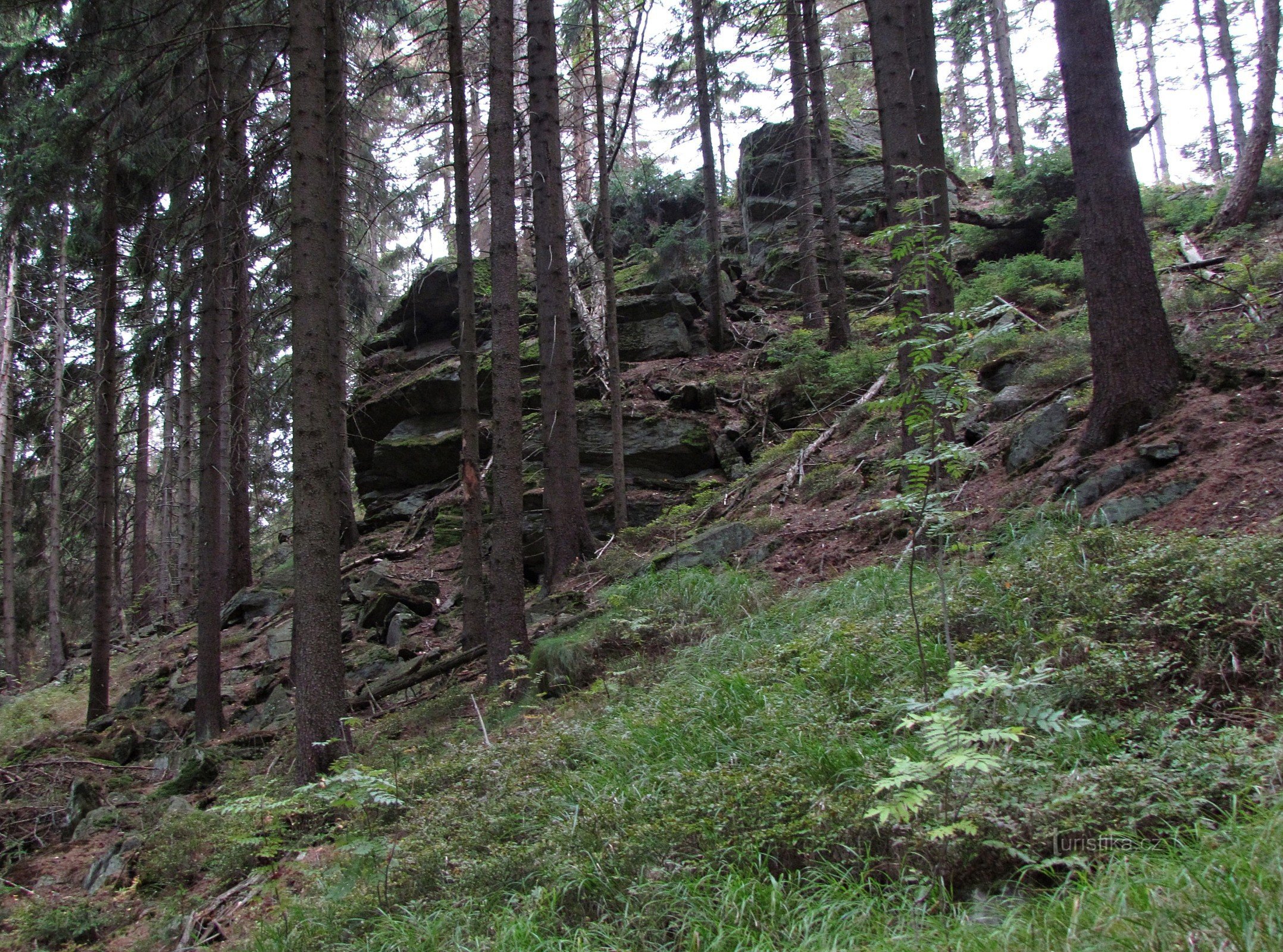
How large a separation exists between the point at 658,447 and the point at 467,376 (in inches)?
204

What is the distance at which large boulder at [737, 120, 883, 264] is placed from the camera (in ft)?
67.1

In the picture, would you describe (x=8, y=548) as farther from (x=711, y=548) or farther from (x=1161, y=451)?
(x=1161, y=451)

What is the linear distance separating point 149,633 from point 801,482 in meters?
15.8

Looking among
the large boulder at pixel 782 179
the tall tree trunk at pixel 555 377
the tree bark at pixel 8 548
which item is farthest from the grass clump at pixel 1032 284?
the tree bark at pixel 8 548

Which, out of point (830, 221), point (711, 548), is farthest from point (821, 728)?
point (830, 221)

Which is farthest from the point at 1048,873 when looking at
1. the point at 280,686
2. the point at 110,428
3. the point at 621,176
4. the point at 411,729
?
the point at 621,176

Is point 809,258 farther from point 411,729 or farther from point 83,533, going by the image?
point 83,533

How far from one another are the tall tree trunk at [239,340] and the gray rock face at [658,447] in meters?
5.64

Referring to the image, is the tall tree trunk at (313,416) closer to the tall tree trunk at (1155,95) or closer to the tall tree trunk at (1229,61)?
the tall tree trunk at (1229,61)

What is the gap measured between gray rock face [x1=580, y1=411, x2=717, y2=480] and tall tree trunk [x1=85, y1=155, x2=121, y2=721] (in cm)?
739

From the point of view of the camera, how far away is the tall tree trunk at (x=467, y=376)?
9.91 m

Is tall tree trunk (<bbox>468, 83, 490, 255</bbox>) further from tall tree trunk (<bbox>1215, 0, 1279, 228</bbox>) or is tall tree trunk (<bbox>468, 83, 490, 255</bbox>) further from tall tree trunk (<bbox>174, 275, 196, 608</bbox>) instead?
tall tree trunk (<bbox>1215, 0, 1279, 228</bbox>)

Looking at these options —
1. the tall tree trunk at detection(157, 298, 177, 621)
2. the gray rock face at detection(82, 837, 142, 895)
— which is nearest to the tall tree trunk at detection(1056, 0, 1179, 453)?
the gray rock face at detection(82, 837, 142, 895)

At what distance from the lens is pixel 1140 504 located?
5.98 metres
